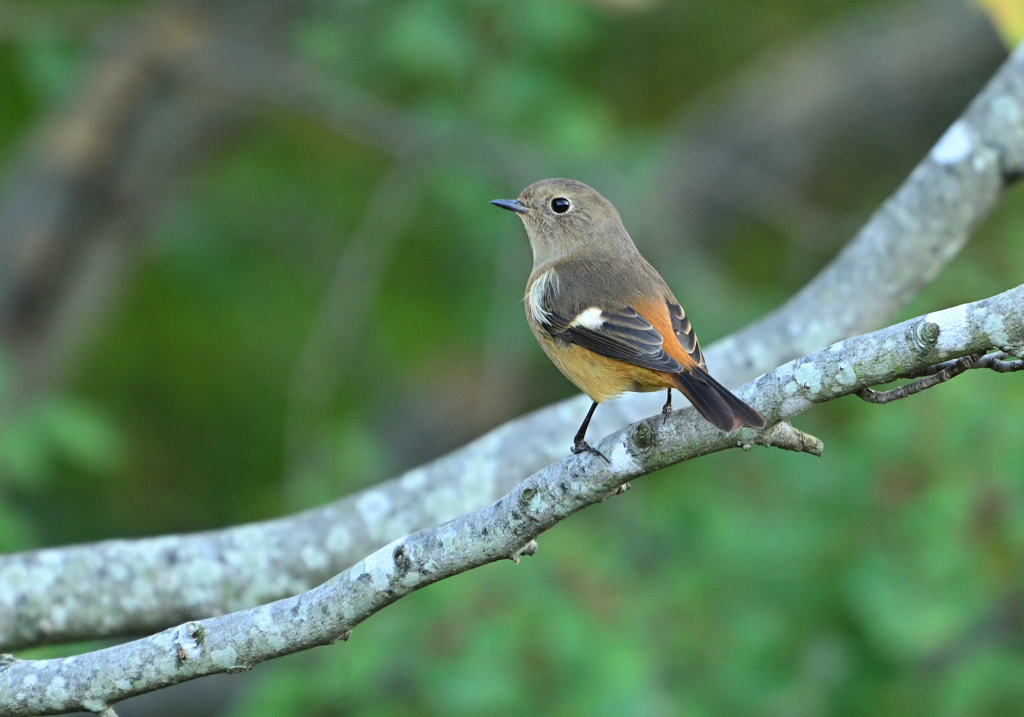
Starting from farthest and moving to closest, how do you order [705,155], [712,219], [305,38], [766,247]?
[766,247] < [712,219] < [705,155] < [305,38]

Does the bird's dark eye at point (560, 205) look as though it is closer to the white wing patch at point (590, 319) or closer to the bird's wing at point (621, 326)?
the bird's wing at point (621, 326)

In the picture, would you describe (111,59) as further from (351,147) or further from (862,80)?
(862,80)

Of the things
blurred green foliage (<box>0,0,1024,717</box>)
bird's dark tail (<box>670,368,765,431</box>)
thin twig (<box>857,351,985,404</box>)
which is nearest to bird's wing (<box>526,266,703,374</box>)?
bird's dark tail (<box>670,368,765,431</box>)

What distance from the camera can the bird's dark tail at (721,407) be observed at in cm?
227

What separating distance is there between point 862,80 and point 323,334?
13.8ft

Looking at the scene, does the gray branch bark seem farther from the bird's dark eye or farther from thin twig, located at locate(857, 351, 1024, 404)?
thin twig, located at locate(857, 351, 1024, 404)

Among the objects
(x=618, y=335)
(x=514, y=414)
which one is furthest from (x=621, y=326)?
(x=514, y=414)

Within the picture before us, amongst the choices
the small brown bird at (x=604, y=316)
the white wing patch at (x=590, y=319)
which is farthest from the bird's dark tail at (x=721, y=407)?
the white wing patch at (x=590, y=319)

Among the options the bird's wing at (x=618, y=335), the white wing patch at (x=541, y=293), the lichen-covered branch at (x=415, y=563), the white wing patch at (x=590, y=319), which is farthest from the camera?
the white wing patch at (x=541, y=293)

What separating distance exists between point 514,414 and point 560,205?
3713 millimetres

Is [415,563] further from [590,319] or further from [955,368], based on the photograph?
[955,368]

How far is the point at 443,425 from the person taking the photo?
317 inches

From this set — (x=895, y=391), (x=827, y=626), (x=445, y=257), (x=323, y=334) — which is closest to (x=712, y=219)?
(x=445, y=257)

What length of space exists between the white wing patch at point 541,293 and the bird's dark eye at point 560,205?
0.44m
